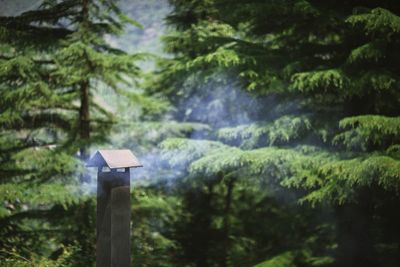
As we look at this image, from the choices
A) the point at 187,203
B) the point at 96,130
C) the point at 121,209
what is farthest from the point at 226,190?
the point at 121,209

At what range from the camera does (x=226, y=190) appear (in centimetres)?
1233

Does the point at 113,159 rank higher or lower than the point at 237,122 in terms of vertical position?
lower

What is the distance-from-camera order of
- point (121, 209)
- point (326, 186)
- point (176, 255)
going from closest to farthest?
1. point (121, 209)
2. point (326, 186)
3. point (176, 255)

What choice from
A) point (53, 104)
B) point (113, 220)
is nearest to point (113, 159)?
point (113, 220)

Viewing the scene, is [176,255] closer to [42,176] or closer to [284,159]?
[42,176]

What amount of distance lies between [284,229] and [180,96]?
470 cm

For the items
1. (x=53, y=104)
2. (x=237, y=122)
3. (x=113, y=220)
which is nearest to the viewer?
(x=113, y=220)

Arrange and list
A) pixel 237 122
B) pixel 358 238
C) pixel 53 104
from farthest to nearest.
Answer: pixel 237 122, pixel 53 104, pixel 358 238

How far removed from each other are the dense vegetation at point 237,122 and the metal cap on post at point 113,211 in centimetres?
194

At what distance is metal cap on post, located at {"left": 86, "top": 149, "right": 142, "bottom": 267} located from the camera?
15.3 ft

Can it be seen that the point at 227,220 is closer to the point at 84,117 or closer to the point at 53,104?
the point at 84,117

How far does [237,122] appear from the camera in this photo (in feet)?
31.9

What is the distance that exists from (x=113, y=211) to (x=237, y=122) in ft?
18.4

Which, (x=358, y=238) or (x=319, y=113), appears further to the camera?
(x=358, y=238)
